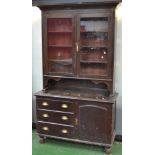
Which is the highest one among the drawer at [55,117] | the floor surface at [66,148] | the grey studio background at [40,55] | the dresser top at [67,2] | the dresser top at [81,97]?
the dresser top at [67,2]

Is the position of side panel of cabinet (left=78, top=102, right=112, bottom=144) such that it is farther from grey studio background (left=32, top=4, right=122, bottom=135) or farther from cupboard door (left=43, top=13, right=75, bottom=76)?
cupboard door (left=43, top=13, right=75, bottom=76)

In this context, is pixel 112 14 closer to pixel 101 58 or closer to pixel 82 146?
pixel 101 58

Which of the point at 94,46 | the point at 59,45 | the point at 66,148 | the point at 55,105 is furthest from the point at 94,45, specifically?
the point at 66,148

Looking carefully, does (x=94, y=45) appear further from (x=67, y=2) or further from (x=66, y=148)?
(x=66, y=148)

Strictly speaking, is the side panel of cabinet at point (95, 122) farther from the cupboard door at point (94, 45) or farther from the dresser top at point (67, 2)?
the dresser top at point (67, 2)

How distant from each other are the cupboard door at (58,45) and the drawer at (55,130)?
721 mm

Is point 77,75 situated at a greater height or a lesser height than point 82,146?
greater

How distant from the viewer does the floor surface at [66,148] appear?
108 inches

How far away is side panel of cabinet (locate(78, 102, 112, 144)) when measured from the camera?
263cm

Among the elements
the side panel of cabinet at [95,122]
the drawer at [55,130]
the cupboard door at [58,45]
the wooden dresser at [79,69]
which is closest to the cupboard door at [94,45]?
the wooden dresser at [79,69]
